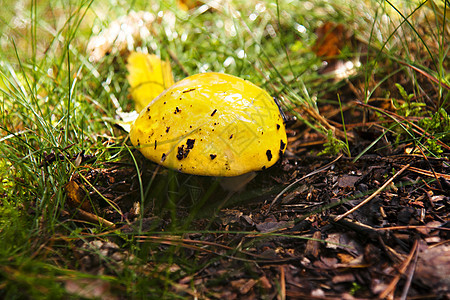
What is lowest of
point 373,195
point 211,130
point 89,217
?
point 89,217

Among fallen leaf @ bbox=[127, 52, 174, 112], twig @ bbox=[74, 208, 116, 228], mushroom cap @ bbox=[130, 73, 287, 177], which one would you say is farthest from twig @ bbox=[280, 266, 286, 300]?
fallen leaf @ bbox=[127, 52, 174, 112]

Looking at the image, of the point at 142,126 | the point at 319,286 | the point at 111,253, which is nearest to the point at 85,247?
the point at 111,253

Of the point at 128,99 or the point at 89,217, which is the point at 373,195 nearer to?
the point at 89,217

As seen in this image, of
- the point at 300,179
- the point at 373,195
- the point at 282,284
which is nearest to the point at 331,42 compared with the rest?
the point at 300,179

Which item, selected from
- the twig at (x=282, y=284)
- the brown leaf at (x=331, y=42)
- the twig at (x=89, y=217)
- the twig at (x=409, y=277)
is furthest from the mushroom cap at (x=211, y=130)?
the brown leaf at (x=331, y=42)

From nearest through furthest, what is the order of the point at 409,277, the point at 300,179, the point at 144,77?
the point at 409,277 → the point at 300,179 → the point at 144,77

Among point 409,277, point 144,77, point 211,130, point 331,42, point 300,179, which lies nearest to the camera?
point 409,277

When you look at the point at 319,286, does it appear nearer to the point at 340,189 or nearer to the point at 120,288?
the point at 340,189
